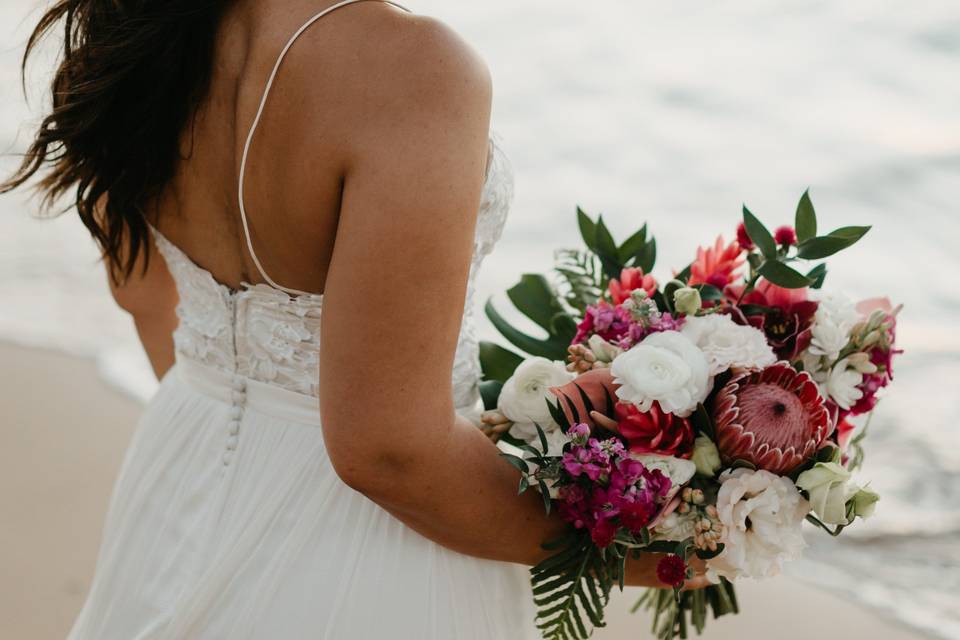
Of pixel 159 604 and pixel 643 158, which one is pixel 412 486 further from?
pixel 643 158

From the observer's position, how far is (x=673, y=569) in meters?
1.58

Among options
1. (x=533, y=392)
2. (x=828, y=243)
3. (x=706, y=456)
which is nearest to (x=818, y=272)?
(x=828, y=243)

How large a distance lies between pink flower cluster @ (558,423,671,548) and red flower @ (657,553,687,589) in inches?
2.7

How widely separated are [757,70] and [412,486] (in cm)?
832

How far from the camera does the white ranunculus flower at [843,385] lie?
5.96ft

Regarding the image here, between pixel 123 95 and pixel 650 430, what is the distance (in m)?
1.01

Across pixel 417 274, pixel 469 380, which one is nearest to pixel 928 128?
pixel 469 380

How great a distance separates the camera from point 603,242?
2.13 metres

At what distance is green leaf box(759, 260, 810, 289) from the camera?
1.74 metres

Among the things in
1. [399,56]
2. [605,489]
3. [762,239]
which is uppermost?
[399,56]

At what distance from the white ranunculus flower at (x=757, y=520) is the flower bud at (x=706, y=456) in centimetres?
2

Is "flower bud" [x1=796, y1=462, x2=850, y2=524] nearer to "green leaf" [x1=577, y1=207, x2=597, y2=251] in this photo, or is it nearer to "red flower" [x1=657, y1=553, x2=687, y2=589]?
"red flower" [x1=657, y1=553, x2=687, y2=589]

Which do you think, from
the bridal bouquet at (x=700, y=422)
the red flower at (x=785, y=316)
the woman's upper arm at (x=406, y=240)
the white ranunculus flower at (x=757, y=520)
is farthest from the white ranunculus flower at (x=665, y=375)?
the woman's upper arm at (x=406, y=240)

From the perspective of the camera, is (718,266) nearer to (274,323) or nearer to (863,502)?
(863,502)
